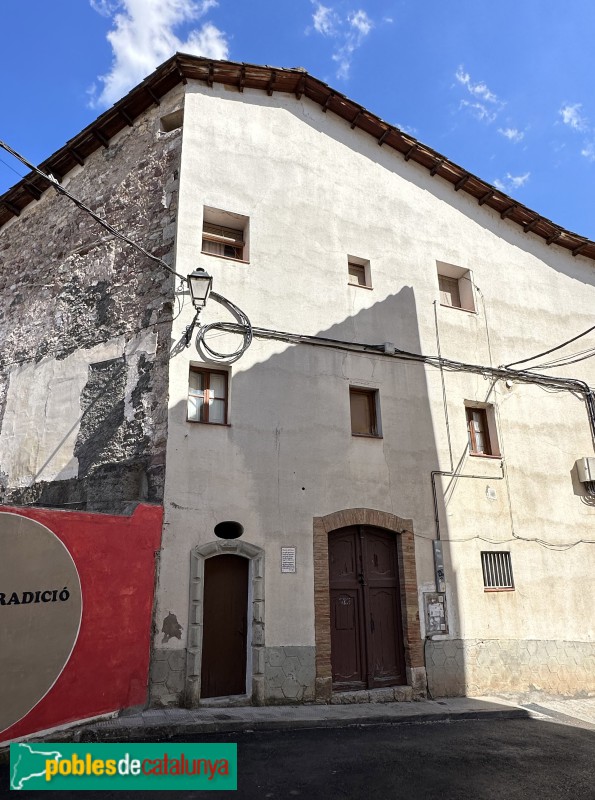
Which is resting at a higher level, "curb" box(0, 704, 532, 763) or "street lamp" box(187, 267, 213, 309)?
"street lamp" box(187, 267, 213, 309)

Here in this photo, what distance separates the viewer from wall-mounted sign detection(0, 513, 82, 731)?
5816mm

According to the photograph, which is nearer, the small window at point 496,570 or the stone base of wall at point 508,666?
the stone base of wall at point 508,666

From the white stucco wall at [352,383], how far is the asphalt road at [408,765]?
1.93m

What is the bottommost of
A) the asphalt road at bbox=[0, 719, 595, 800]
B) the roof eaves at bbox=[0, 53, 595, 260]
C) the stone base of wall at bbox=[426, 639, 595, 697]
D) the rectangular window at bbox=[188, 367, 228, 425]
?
the asphalt road at bbox=[0, 719, 595, 800]

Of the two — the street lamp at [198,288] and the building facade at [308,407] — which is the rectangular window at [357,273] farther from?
the street lamp at [198,288]

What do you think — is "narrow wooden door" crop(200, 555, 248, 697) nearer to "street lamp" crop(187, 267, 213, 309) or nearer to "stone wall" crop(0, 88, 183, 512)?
"stone wall" crop(0, 88, 183, 512)

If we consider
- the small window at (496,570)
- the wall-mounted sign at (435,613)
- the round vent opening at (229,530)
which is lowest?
the wall-mounted sign at (435,613)

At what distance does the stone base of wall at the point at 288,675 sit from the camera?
7.98 metres

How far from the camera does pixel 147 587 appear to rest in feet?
24.9

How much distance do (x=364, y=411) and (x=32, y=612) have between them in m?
6.29

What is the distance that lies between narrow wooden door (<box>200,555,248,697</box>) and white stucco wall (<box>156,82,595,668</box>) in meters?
0.41

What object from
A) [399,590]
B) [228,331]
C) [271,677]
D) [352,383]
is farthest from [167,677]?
[352,383]

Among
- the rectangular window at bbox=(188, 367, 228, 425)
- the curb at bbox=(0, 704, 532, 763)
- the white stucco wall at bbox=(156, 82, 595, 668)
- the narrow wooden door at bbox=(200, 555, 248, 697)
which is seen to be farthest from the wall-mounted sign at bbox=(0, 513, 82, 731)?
the rectangular window at bbox=(188, 367, 228, 425)

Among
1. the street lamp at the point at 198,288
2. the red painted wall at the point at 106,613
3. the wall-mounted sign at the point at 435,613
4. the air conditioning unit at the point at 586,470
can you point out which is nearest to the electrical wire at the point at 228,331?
the street lamp at the point at 198,288
